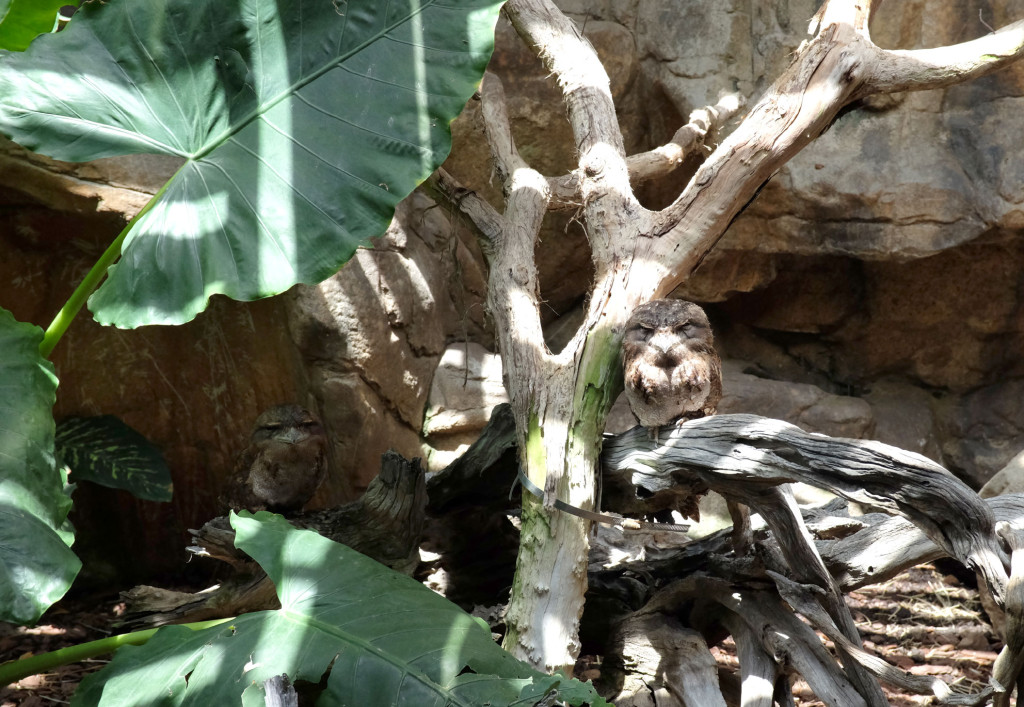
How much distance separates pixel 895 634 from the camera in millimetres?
4621

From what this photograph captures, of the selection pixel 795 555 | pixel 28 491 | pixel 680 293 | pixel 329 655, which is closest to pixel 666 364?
pixel 795 555

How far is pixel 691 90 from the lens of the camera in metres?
5.93

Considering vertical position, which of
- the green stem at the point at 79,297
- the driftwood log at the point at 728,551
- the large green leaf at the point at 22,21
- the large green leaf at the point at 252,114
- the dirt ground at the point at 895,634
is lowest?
the dirt ground at the point at 895,634

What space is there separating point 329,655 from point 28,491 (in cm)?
86

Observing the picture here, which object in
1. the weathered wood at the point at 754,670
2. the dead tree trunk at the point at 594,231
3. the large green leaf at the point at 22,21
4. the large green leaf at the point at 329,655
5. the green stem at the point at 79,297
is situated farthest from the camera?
the weathered wood at the point at 754,670

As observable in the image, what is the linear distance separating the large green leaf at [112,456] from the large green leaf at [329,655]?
2.12 metres

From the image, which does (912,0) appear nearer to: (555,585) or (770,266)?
(770,266)

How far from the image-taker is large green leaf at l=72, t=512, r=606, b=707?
209cm

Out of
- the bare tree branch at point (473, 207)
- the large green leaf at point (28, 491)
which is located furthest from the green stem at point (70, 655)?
the bare tree branch at point (473, 207)

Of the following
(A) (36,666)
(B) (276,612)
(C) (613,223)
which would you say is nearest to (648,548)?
(C) (613,223)

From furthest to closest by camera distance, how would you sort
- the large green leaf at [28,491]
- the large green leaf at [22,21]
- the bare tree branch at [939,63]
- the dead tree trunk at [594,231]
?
the bare tree branch at [939,63] < the dead tree trunk at [594,231] < the large green leaf at [22,21] < the large green leaf at [28,491]

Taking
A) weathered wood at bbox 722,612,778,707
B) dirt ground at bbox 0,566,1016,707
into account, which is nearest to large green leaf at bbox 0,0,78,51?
dirt ground at bbox 0,566,1016,707

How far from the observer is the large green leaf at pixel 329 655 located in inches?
82.2

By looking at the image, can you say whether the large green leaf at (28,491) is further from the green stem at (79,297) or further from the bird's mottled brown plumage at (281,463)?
the bird's mottled brown plumage at (281,463)
